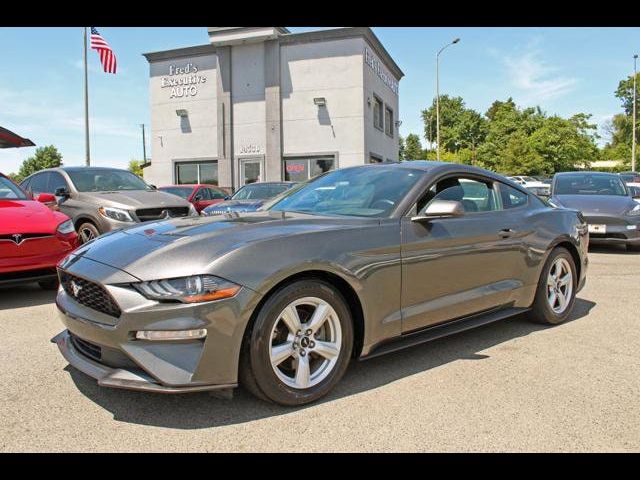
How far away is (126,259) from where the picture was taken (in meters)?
2.82

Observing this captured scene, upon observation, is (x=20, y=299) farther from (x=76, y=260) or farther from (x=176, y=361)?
(x=176, y=361)

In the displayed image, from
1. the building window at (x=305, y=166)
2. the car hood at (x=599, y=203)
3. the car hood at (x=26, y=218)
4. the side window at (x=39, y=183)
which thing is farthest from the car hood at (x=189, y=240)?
the building window at (x=305, y=166)

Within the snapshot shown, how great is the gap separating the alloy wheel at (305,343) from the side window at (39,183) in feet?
24.6

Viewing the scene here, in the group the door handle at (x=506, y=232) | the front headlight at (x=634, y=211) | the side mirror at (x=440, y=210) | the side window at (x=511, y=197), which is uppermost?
the side window at (x=511, y=197)

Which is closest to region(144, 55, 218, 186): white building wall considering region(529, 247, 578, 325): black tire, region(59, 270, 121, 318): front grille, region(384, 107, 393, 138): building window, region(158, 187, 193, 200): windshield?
region(384, 107, 393, 138): building window

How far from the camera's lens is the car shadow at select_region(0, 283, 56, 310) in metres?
5.61

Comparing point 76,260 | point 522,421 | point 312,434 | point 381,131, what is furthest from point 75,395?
point 381,131

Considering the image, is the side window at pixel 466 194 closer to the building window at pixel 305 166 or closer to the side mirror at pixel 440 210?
the side mirror at pixel 440 210

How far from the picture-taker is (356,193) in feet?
12.8

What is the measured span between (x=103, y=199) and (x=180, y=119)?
59.0 ft

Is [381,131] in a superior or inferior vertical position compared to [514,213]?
superior

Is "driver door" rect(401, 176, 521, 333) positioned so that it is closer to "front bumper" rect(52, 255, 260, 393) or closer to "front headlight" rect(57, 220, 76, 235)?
"front bumper" rect(52, 255, 260, 393)

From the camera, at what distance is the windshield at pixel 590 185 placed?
10383 mm
